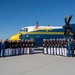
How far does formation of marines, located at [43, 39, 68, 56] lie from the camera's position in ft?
67.4

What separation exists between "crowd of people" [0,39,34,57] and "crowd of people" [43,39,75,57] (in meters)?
2.40

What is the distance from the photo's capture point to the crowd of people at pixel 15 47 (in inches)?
798

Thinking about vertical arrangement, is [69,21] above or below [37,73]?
above

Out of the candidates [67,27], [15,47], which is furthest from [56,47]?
[67,27]

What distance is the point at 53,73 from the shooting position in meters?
9.59

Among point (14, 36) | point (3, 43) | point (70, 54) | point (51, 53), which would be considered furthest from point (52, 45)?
point (14, 36)

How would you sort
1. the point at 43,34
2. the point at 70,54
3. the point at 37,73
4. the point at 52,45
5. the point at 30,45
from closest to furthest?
the point at 37,73
the point at 70,54
the point at 52,45
the point at 30,45
the point at 43,34

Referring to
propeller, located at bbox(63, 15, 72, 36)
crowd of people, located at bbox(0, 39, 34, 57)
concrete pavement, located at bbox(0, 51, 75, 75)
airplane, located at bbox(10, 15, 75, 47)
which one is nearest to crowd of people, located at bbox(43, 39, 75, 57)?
crowd of people, located at bbox(0, 39, 34, 57)

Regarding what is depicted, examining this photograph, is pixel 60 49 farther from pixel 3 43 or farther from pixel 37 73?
pixel 37 73

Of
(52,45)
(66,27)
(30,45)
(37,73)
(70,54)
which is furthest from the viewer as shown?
(66,27)

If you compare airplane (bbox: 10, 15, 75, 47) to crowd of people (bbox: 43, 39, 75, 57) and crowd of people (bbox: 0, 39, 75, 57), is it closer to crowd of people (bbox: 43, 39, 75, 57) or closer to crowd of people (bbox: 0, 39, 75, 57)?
crowd of people (bbox: 0, 39, 75, 57)

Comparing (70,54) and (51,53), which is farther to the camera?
(51,53)

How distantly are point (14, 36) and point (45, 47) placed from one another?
1036 cm

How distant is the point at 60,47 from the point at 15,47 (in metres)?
5.36
